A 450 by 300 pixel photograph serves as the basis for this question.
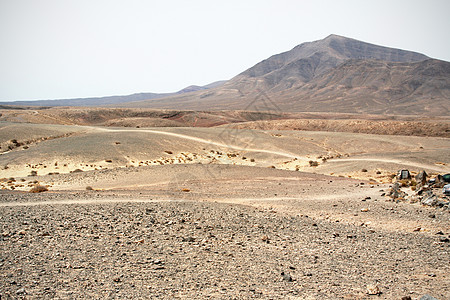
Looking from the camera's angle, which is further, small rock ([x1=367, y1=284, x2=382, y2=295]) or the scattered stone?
the scattered stone

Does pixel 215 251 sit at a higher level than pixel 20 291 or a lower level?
lower

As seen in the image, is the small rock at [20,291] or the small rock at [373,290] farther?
the small rock at [373,290]

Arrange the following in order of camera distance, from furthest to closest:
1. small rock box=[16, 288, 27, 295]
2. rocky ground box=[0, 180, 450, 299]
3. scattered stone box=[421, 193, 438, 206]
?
scattered stone box=[421, 193, 438, 206] < rocky ground box=[0, 180, 450, 299] < small rock box=[16, 288, 27, 295]

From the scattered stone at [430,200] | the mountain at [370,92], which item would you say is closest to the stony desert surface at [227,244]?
the scattered stone at [430,200]

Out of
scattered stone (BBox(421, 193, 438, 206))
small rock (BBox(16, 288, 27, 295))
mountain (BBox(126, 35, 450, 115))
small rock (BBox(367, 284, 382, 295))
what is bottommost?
scattered stone (BBox(421, 193, 438, 206))

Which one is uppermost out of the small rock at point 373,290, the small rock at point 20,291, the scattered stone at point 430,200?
the small rock at point 20,291

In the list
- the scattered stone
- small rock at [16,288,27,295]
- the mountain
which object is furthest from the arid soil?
the mountain

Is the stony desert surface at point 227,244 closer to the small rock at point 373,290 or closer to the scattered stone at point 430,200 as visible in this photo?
the small rock at point 373,290

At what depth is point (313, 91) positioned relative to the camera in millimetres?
171125

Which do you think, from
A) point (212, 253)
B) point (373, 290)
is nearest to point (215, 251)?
point (212, 253)

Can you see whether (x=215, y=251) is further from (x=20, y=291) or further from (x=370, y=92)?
(x=370, y=92)

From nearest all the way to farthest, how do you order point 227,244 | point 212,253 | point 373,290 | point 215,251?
1. point 373,290
2. point 212,253
3. point 215,251
4. point 227,244

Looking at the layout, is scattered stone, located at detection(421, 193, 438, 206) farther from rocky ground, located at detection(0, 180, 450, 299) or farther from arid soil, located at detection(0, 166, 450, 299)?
rocky ground, located at detection(0, 180, 450, 299)

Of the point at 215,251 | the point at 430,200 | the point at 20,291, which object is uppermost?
the point at 20,291
